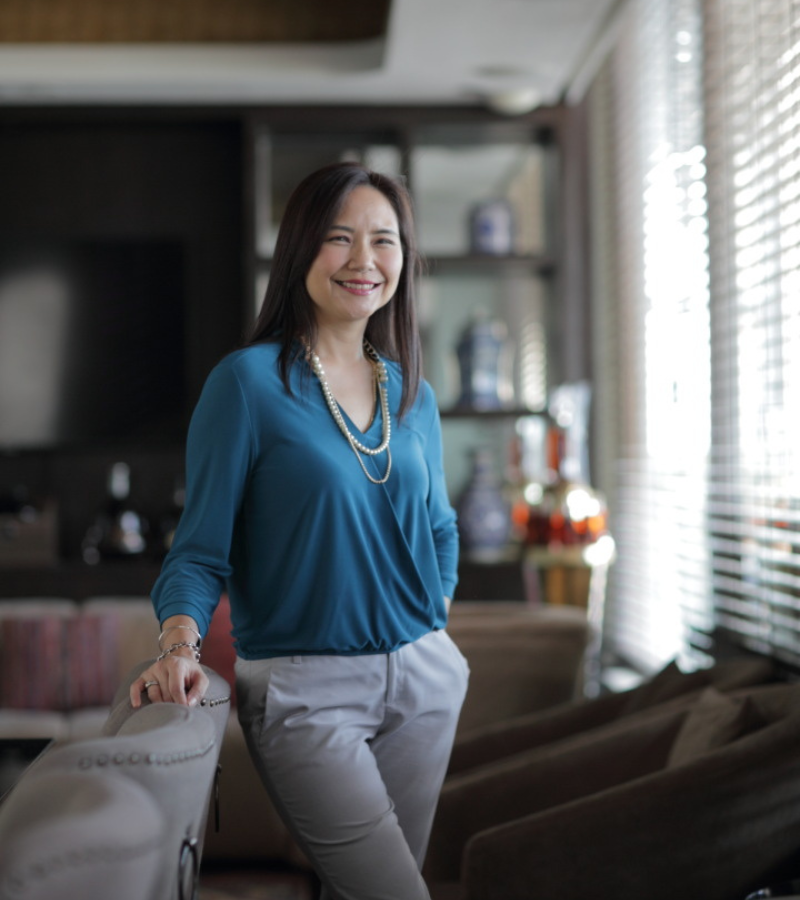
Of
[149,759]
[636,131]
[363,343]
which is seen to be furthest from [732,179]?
[149,759]

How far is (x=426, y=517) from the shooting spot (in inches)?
55.7

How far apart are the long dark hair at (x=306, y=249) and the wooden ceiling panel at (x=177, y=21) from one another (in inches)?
120

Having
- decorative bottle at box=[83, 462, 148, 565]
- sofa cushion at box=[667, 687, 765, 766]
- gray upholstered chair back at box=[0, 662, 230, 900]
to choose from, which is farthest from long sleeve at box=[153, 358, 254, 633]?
decorative bottle at box=[83, 462, 148, 565]

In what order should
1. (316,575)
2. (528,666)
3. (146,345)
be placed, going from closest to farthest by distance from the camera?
1. (316,575)
2. (528,666)
3. (146,345)

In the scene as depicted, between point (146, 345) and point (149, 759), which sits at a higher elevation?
point (146, 345)

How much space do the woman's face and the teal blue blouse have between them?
105mm

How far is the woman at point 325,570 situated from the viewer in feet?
Answer: 4.16

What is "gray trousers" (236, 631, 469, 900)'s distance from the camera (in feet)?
4.14

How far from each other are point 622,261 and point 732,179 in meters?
1.38

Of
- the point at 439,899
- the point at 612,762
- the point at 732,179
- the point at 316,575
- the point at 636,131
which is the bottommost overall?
the point at 439,899

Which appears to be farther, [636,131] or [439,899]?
[636,131]

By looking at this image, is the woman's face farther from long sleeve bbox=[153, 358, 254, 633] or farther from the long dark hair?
long sleeve bbox=[153, 358, 254, 633]

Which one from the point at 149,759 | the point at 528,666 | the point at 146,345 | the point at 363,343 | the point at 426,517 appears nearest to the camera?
the point at 149,759

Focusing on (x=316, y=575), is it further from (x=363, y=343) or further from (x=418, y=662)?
(x=363, y=343)
